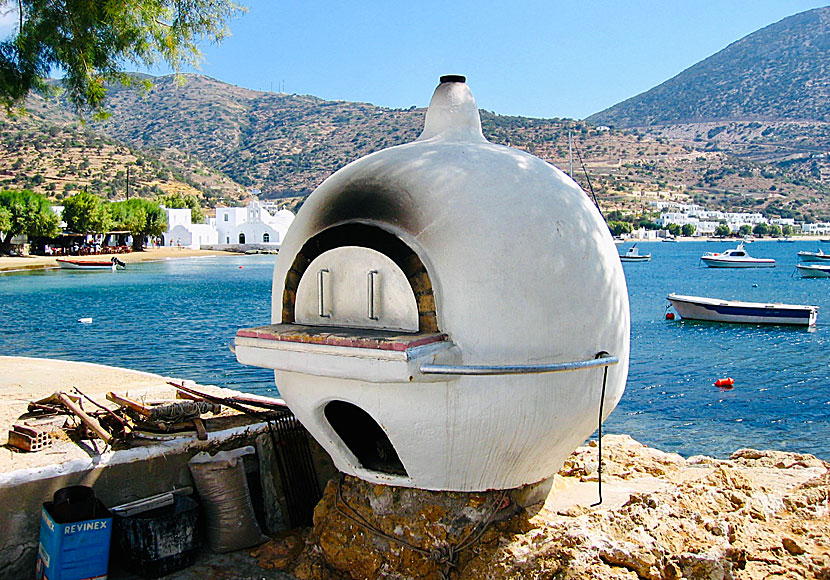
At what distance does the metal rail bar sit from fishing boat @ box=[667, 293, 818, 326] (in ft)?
100

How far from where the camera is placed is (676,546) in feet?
19.8

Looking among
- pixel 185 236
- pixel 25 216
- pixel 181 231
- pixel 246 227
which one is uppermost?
pixel 25 216

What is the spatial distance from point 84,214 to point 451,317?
7138 cm

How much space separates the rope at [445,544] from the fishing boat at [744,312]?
101ft

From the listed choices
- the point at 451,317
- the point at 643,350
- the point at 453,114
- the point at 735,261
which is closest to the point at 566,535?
the point at 451,317

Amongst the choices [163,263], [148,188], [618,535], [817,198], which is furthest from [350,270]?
[817,198]

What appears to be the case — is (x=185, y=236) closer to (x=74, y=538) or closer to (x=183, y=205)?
(x=183, y=205)

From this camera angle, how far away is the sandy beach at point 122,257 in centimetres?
6106

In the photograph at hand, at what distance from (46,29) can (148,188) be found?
369ft

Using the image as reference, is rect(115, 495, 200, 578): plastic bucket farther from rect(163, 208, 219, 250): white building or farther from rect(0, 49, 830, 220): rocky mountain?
rect(0, 49, 830, 220): rocky mountain

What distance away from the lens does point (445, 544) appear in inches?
252

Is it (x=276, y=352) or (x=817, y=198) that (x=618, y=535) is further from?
Result: (x=817, y=198)

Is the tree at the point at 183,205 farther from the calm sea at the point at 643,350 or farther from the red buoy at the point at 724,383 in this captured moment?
the red buoy at the point at 724,383

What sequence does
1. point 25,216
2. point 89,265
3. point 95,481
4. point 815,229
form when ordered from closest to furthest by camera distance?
point 95,481 → point 25,216 → point 89,265 → point 815,229
